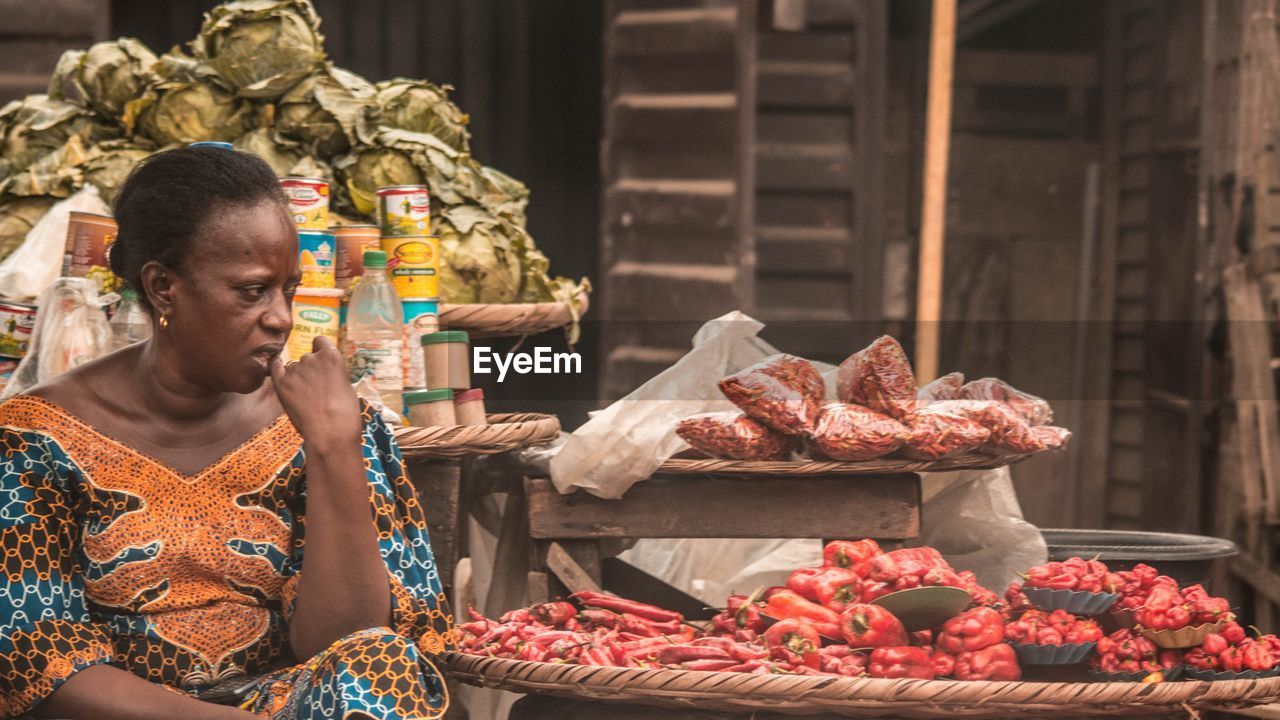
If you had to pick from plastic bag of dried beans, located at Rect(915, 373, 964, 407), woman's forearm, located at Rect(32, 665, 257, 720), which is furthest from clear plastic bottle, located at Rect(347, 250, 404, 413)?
plastic bag of dried beans, located at Rect(915, 373, 964, 407)

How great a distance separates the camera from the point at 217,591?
2041 millimetres

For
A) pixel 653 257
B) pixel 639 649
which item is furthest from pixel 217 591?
pixel 653 257

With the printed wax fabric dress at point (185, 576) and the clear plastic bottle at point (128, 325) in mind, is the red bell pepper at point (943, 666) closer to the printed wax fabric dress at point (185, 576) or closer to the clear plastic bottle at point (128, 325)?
the printed wax fabric dress at point (185, 576)

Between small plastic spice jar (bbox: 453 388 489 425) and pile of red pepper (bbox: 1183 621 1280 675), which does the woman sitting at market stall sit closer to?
small plastic spice jar (bbox: 453 388 489 425)

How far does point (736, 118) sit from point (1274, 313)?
2147mm

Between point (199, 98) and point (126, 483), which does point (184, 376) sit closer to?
point (126, 483)

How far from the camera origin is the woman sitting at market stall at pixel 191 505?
73.6 inches

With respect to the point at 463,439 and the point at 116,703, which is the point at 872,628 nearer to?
the point at 463,439

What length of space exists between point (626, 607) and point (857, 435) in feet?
1.90

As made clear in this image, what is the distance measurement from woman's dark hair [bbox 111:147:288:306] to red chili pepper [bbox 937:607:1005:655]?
1.38 m

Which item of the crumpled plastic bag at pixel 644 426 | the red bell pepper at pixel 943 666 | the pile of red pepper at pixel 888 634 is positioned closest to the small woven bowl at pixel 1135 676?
the pile of red pepper at pixel 888 634

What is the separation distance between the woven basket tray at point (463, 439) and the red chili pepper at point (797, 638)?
679mm

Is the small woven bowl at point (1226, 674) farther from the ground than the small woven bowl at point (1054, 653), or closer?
closer

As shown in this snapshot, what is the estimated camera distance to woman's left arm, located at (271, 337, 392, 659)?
A: 6.39 feet
